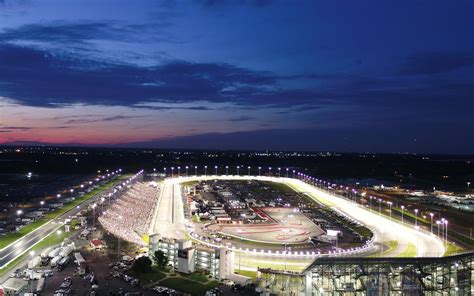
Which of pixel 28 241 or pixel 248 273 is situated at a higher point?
pixel 28 241

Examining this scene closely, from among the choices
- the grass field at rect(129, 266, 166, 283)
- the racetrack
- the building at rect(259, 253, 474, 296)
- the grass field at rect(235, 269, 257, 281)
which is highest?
the building at rect(259, 253, 474, 296)

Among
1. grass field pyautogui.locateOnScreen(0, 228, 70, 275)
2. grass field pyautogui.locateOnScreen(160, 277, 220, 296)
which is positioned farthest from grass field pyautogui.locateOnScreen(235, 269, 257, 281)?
grass field pyautogui.locateOnScreen(0, 228, 70, 275)

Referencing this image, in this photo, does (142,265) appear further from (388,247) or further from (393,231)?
(393,231)

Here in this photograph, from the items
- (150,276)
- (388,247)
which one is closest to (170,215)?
(150,276)

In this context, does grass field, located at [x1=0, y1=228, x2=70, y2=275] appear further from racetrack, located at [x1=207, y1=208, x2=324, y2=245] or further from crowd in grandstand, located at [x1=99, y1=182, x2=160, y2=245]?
racetrack, located at [x1=207, y1=208, x2=324, y2=245]

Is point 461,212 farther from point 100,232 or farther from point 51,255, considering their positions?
point 51,255

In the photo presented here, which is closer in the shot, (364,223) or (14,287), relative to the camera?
(14,287)

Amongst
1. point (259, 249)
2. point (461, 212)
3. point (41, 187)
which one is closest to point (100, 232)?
point (259, 249)
